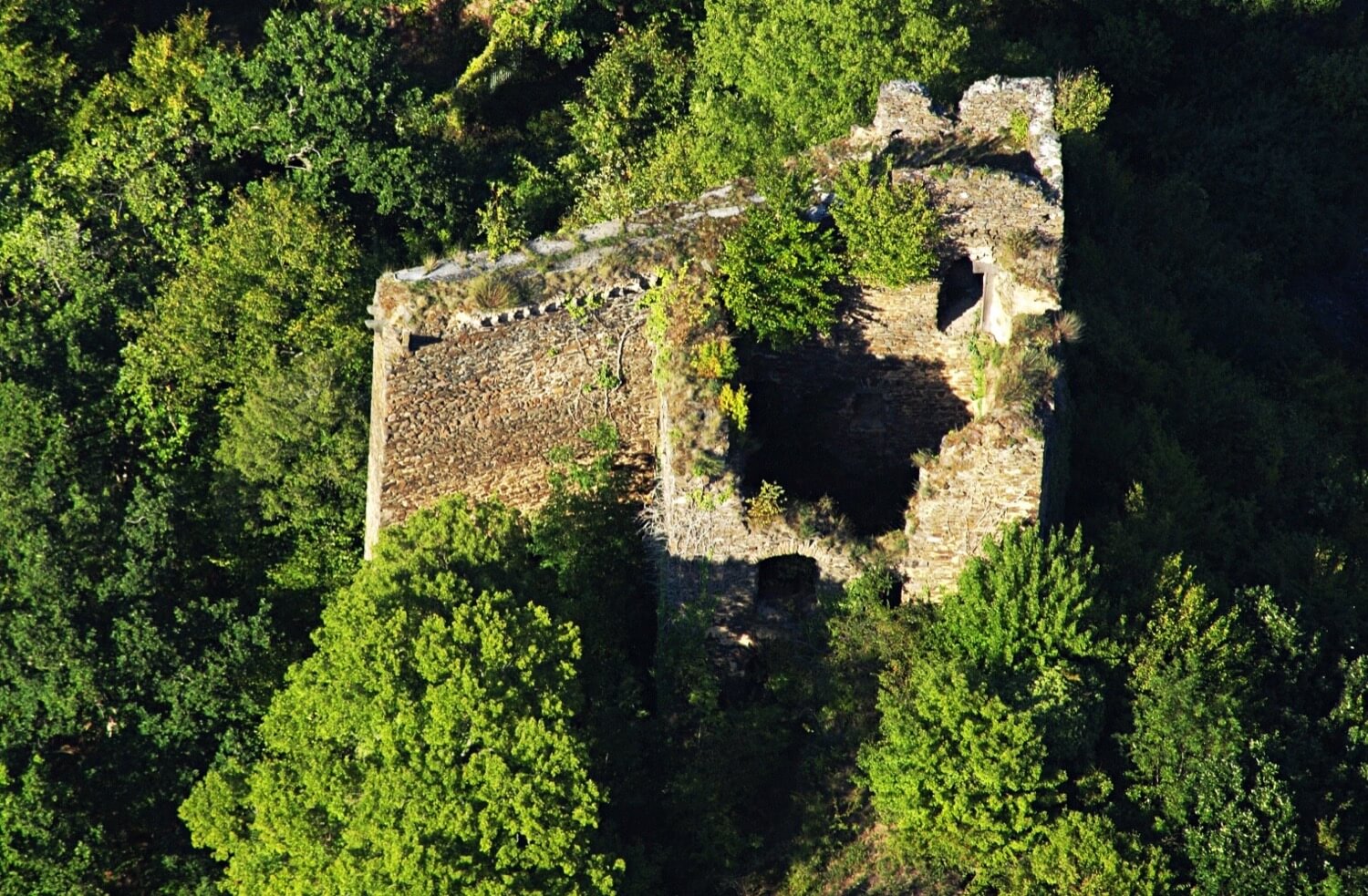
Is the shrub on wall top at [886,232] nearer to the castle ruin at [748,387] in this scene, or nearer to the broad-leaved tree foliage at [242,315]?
the castle ruin at [748,387]

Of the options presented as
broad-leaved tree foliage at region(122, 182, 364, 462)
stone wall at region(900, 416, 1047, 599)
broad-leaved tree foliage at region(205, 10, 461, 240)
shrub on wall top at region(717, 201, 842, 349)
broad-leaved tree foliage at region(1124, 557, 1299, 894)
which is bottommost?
broad-leaved tree foliage at region(1124, 557, 1299, 894)

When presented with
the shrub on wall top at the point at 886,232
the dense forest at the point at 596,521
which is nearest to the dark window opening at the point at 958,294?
the shrub on wall top at the point at 886,232

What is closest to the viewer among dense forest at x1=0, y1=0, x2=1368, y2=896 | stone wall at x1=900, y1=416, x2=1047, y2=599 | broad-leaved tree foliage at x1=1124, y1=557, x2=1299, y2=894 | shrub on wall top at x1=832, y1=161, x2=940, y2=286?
broad-leaved tree foliage at x1=1124, y1=557, x2=1299, y2=894

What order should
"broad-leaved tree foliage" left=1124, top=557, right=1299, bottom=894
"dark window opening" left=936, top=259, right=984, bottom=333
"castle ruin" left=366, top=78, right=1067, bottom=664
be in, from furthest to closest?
"dark window opening" left=936, top=259, right=984, bottom=333, "castle ruin" left=366, top=78, right=1067, bottom=664, "broad-leaved tree foliage" left=1124, top=557, right=1299, bottom=894

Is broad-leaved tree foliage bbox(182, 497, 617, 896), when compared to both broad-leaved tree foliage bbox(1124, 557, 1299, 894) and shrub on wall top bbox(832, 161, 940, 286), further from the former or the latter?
broad-leaved tree foliage bbox(1124, 557, 1299, 894)

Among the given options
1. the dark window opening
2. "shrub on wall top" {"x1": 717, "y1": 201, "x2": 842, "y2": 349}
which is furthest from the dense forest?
"shrub on wall top" {"x1": 717, "y1": 201, "x2": 842, "y2": 349}

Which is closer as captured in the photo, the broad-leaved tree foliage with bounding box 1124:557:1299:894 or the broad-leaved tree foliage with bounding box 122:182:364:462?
the broad-leaved tree foliage with bounding box 1124:557:1299:894

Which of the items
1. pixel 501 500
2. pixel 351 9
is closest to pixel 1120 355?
pixel 501 500
